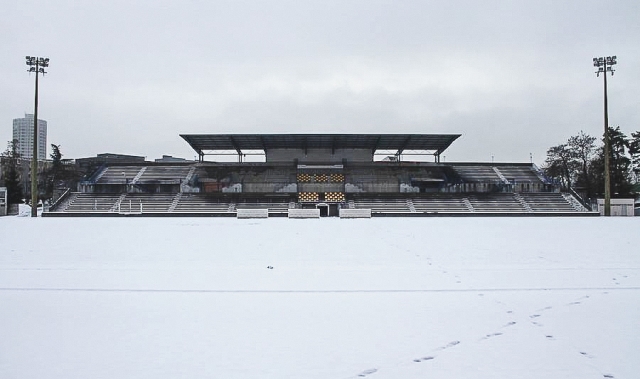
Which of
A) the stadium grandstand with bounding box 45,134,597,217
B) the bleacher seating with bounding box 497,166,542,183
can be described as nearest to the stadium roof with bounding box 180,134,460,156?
the stadium grandstand with bounding box 45,134,597,217

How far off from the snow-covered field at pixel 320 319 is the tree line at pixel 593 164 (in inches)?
2059

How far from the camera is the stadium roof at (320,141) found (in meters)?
46.8

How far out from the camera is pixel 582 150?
62.8 meters

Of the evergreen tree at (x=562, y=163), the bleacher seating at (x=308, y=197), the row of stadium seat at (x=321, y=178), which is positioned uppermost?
the evergreen tree at (x=562, y=163)

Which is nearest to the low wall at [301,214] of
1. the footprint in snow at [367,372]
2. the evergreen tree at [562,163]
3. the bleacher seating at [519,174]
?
the bleacher seating at [519,174]

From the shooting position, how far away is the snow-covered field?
3.80 m

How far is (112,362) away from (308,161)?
47570 mm

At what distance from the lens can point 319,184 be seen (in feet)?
162

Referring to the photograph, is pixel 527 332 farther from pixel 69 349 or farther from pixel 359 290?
pixel 69 349

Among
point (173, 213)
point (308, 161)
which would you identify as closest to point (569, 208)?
point (308, 161)

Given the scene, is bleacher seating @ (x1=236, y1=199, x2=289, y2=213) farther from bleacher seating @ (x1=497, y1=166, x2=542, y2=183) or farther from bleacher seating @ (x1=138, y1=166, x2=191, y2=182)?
bleacher seating @ (x1=497, y1=166, x2=542, y2=183)

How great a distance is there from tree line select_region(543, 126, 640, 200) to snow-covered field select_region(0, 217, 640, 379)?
172 feet

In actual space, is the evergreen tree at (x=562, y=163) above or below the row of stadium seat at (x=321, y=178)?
above

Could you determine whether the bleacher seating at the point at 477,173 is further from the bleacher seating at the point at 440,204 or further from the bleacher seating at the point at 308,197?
the bleacher seating at the point at 308,197
